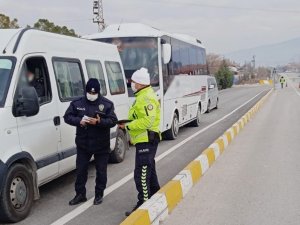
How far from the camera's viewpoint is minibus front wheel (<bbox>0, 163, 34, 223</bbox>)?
5375mm

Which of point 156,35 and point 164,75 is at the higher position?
point 156,35

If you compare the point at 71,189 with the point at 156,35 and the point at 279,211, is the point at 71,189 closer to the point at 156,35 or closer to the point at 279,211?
the point at 279,211

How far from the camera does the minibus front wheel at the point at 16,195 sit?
538 centimetres

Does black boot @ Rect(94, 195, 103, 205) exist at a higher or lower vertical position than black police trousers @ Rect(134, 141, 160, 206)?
lower

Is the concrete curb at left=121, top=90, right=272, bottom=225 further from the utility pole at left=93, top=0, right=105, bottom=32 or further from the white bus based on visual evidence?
A: the utility pole at left=93, top=0, right=105, bottom=32

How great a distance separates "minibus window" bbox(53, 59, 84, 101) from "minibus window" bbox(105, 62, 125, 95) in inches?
55.5

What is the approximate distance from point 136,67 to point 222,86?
63792mm

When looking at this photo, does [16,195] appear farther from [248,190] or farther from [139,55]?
[139,55]

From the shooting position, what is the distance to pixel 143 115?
214 inches

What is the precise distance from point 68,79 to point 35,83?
0.95 m

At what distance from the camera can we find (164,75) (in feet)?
39.2

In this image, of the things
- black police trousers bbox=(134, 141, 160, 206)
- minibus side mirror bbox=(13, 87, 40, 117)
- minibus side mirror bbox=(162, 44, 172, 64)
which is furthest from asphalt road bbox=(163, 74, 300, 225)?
minibus side mirror bbox=(162, 44, 172, 64)

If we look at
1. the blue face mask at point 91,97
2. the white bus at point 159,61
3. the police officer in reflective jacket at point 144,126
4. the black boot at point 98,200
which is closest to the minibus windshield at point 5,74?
the blue face mask at point 91,97

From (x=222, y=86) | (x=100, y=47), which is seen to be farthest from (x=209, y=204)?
(x=222, y=86)
